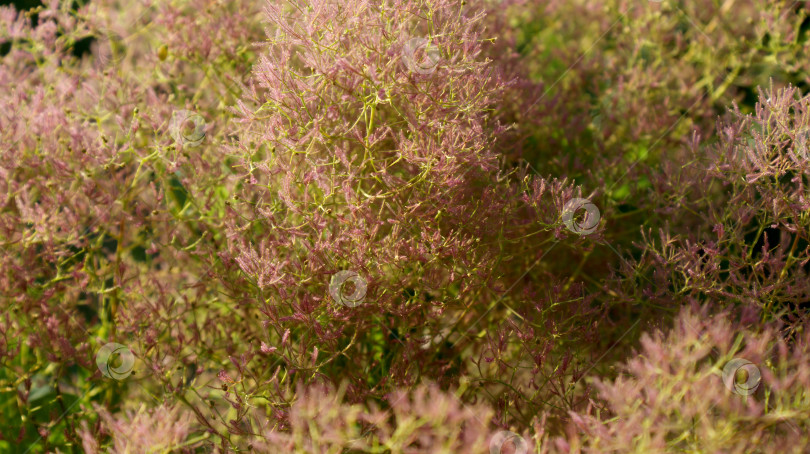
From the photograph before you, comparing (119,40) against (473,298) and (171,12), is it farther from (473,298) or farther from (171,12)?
(473,298)

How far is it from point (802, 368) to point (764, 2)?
3.32ft

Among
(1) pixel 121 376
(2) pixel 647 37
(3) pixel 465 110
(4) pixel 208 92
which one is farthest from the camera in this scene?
(2) pixel 647 37

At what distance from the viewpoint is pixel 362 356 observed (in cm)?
106

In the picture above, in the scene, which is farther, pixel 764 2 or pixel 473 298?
pixel 764 2

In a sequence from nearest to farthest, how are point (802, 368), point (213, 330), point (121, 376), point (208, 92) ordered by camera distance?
1. point (802, 368)
2. point (121, 376)
3. point (213, 330)
4. point (208, 92)

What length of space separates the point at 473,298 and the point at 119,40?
956 mm

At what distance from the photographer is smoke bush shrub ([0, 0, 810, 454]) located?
2.64ft

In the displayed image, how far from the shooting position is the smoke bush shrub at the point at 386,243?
0.80 meters

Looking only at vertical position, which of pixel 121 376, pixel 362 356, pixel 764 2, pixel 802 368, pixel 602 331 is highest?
pixel 764 2

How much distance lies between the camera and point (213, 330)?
114 centimetres

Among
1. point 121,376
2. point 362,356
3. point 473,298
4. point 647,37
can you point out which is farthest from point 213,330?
point 647,37

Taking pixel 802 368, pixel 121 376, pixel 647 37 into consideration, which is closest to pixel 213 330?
pixel 121 376

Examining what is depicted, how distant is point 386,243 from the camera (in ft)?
2.95

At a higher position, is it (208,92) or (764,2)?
(764,2)
